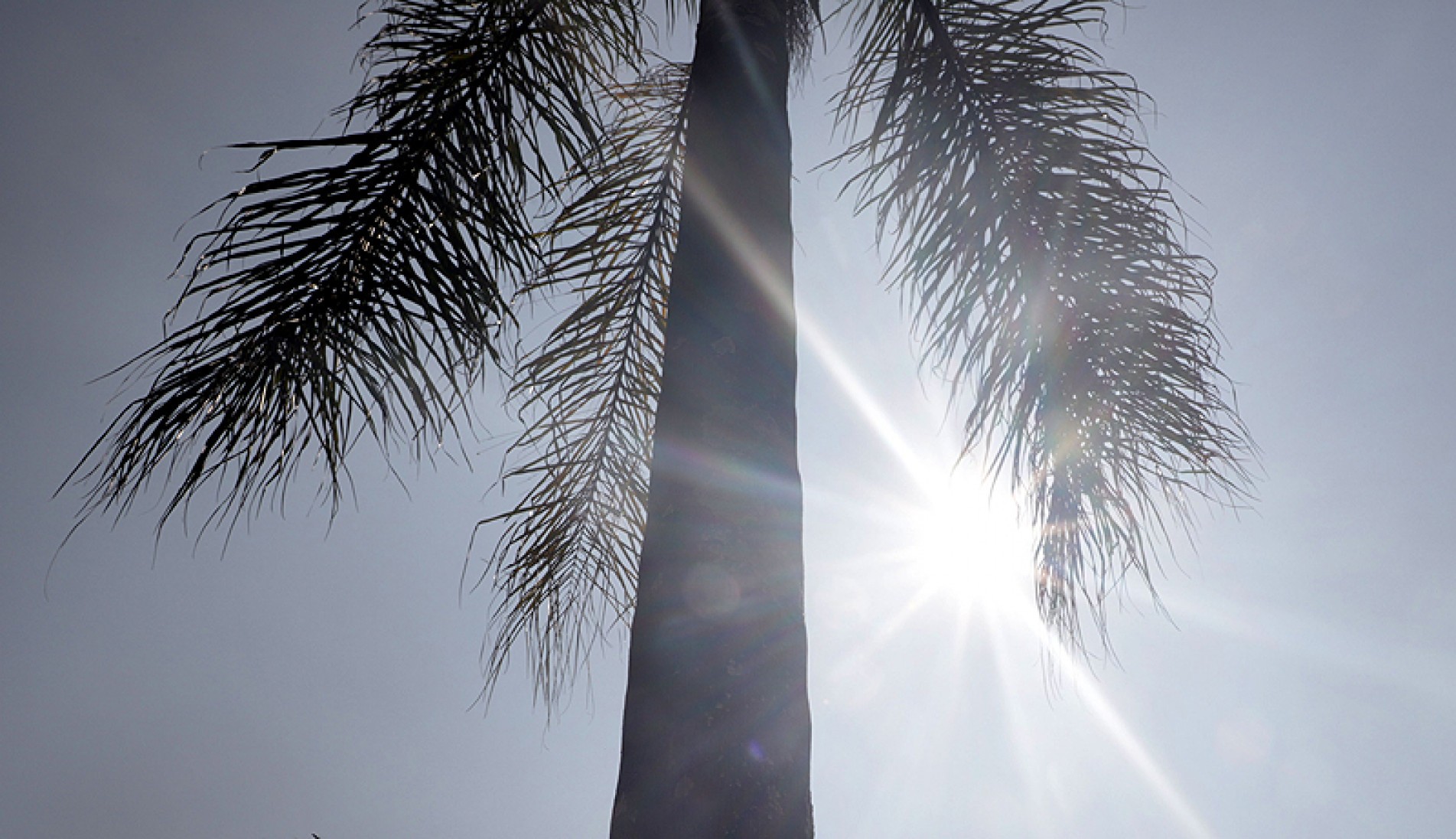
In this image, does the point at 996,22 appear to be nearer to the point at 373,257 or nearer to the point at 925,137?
the point at 925,137

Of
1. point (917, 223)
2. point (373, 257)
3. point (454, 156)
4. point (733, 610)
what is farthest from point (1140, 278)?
point (373, 257)

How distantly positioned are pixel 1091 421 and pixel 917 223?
3.00ft

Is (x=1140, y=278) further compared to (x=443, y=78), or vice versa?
(x=1140, y=278)

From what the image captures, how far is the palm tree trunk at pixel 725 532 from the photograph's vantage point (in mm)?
1706

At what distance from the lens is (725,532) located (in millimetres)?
1907

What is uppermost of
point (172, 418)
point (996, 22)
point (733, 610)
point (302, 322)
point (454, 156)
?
point (996, 22)

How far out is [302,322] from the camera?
103 inches

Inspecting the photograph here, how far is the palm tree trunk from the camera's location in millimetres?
1706

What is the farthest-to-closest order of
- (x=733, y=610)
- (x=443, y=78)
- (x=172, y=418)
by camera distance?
(x=443, y=78)
(x=172, y=418)
(x=733, y=610)

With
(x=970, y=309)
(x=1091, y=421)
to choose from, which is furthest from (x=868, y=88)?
(x=1091, y=421)

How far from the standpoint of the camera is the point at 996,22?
3049mm

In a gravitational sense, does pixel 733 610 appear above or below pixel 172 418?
below

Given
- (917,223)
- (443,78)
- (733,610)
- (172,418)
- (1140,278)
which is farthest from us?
(917,223)

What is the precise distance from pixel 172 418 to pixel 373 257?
2.40ft
